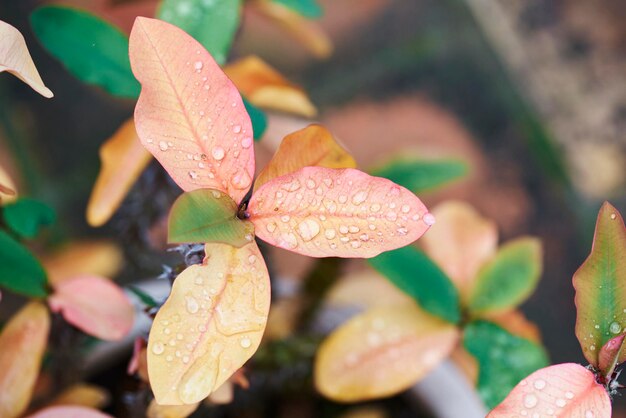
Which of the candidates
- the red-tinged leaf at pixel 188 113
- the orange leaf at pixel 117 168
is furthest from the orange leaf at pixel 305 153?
the orange leaf at pixel 117 168

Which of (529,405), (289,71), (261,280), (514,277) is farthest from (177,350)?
(289,71)

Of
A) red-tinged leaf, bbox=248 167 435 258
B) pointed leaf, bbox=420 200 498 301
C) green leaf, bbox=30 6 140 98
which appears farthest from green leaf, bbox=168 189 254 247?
pointed leaf, bbox=420 200 498 301

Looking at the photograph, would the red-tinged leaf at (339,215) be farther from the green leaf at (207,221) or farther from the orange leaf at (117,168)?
the orange leaf at (117,168)

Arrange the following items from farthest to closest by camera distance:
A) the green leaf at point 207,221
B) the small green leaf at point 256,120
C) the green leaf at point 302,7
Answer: the green leaf at point 302,7 → the small green leaf at point 256,120 → the green leaf at point 207,221

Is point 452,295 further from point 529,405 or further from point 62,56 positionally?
point 62,56

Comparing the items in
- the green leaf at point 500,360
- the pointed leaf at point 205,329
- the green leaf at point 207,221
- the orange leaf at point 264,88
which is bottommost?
the green leaf at point 500,360

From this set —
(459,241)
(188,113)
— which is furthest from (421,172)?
(188,113)
